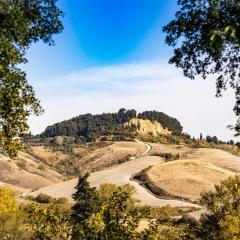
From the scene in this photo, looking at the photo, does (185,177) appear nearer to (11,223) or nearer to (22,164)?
(11,223)

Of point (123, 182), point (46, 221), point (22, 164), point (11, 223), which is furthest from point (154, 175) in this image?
point (46, 221)

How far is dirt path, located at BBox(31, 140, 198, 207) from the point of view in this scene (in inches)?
4152

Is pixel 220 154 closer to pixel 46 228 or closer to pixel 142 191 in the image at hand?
pixel 142 191

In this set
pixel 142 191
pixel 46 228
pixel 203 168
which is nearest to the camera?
pixel 46 228

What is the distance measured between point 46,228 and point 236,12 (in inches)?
386

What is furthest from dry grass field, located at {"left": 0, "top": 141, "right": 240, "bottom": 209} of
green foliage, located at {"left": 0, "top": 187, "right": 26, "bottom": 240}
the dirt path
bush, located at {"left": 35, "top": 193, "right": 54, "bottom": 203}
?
green foliage, located at {"left": 0, "top": 187, "right": 26, "bottom": 240}

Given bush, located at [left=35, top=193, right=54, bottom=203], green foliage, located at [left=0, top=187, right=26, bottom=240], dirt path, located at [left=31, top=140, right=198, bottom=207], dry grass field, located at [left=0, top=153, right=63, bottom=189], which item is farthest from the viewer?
dry grass field, located at [left=0, top=153, right=63, bottom=189]

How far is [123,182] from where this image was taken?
132 meters

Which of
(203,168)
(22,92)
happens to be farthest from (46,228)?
(203,168)

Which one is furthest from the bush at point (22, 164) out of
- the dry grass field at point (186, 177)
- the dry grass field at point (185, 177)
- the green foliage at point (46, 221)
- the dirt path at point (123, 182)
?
the green foliage at point (46, 221)

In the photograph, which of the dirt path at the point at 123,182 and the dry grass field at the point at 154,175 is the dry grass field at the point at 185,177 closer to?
the dry grass field at the point at 154,175

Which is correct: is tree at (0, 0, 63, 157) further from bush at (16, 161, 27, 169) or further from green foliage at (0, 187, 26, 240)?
bush at (16, 161, 27, 169)

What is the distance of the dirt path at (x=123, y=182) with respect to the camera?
4152 inches

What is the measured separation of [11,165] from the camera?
7131 inches
